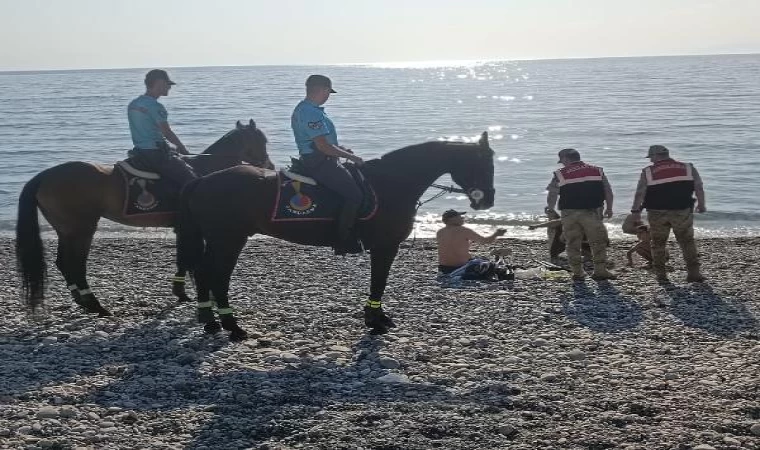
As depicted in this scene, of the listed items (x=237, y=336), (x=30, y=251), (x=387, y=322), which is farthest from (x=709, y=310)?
(x=30, y=251)

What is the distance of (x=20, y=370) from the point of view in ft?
27.9

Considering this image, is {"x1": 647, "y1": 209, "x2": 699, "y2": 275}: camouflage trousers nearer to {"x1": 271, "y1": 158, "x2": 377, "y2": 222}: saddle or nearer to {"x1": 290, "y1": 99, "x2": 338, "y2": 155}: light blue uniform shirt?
{"x1": 271, "y1": 158, "x2": 377, "y2": 222}: saddle

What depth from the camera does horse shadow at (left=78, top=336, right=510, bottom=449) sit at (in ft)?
22.3

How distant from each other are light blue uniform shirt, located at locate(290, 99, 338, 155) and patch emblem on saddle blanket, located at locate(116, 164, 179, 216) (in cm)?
210

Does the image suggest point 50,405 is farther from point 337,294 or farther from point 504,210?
point 504,210

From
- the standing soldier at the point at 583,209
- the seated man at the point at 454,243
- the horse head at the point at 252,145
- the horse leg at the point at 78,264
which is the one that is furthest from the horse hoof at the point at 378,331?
the standing soldier at the point at 583,209

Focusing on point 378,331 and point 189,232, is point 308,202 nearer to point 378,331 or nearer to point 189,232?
point 189,232

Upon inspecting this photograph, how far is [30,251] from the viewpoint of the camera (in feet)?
33.0

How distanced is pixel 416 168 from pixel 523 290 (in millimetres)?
3385

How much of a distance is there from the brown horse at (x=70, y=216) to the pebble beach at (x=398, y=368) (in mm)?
489

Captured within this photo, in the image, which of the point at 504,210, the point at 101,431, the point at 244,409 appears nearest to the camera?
the point at 101,431

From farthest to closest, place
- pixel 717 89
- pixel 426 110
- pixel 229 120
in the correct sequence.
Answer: pixel 717 89 < pixel 426 110 < pixel 229 120

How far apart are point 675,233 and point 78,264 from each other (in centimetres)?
823

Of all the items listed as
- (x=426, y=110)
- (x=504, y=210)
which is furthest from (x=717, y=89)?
(x=504, y=210)
